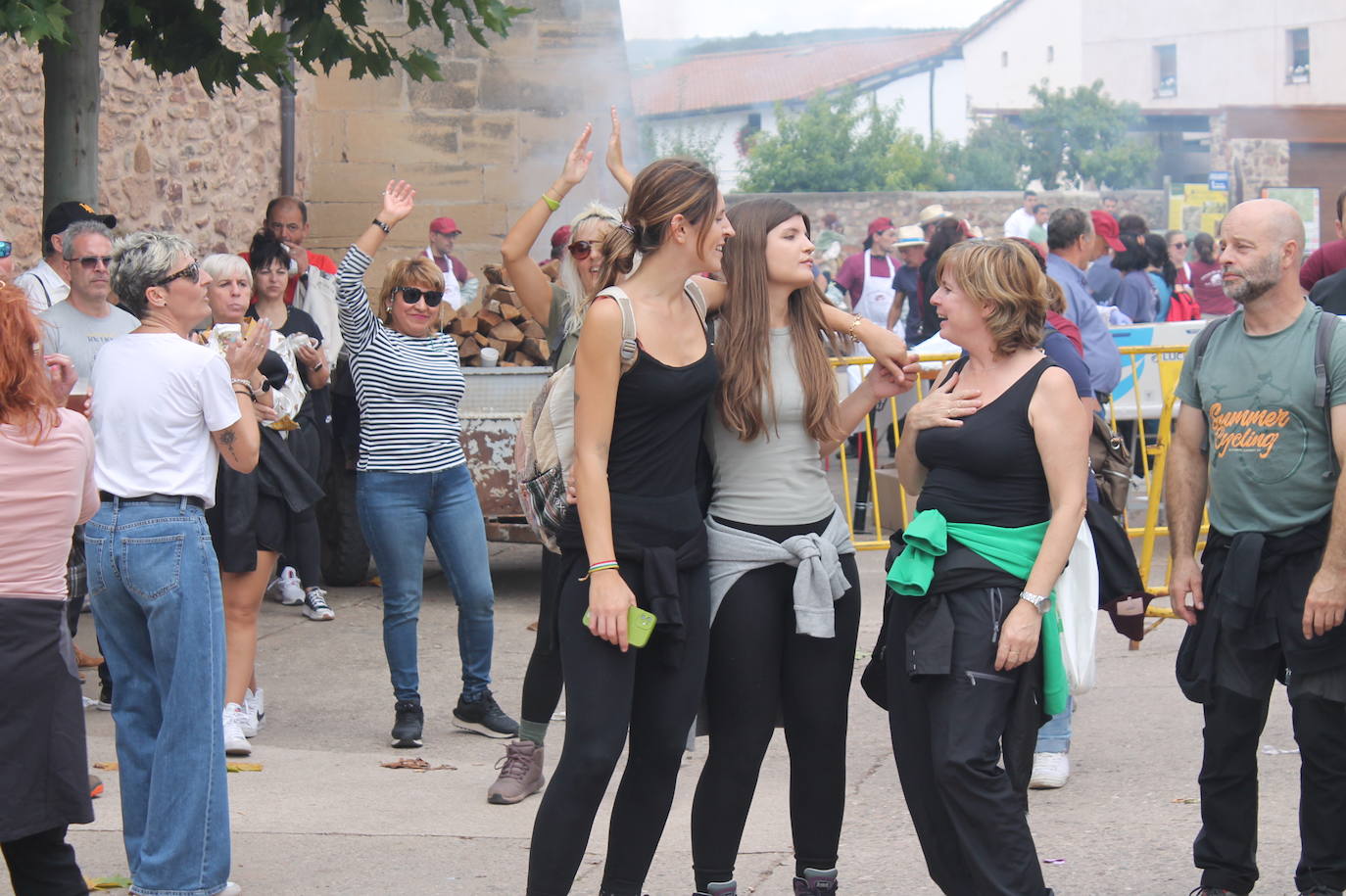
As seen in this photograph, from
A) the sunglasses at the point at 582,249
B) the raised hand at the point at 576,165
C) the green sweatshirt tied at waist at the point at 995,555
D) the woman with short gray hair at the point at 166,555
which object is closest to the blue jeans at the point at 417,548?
the sunglasses at the point at 582,249

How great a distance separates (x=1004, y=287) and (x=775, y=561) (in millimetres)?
→ 851

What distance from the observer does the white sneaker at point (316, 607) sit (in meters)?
7.93

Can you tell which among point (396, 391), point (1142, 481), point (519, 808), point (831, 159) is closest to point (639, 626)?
point (519, 808)

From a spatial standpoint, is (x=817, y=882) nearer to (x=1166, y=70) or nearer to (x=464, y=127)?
(x=464, y=127)

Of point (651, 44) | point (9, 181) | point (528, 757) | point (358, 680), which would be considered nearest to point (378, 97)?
point (9, 181)

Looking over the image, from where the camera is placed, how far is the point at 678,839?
4785 mm

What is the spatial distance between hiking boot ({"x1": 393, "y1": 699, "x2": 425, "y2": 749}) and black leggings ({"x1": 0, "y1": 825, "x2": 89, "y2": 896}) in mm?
2280

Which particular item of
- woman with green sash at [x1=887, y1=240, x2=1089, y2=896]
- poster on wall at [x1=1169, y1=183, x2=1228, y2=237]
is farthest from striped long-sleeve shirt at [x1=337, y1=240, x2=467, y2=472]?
poster on wall at [x1=1169, y1=183, x2=1228, y2=237]

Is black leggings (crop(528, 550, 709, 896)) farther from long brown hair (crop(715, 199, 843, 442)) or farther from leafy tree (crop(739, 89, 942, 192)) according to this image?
leafy tree (crop(739, 89, 942, 192))

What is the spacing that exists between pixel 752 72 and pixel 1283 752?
6752 cm

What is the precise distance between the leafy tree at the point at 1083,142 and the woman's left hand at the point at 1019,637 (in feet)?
161

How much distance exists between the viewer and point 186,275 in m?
4.20

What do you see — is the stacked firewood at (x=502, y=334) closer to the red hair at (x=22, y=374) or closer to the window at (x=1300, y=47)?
the red hair at (x=22, y=374)

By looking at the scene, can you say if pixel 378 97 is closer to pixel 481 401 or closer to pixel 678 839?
pixel 481 401
